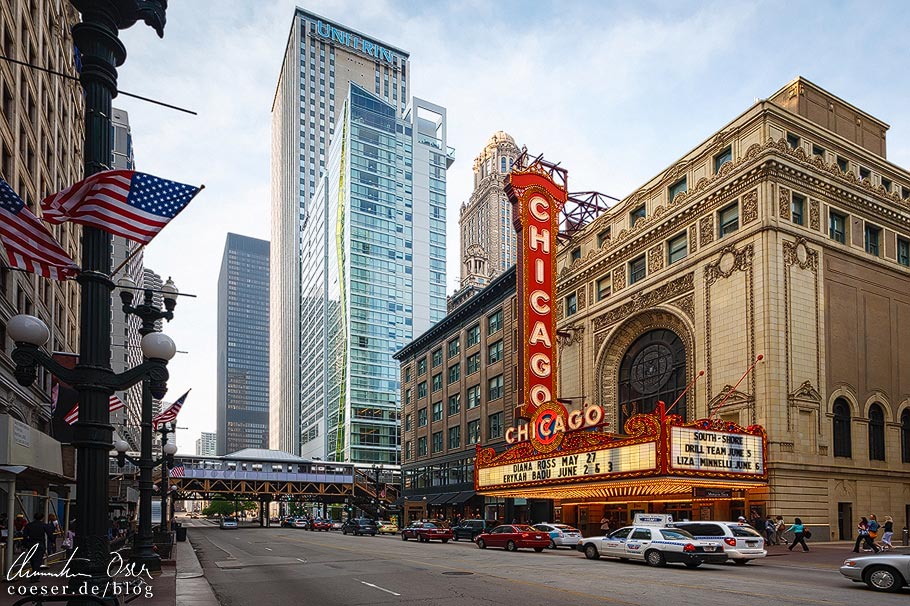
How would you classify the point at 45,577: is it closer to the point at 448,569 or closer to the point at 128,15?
the point at 448,569

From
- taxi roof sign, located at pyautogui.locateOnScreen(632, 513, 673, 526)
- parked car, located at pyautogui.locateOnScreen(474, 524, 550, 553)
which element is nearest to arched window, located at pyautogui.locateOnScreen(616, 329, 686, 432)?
taxi roof sign, located at pyautogui.locateOnScreen(632, 513, 673, 526)

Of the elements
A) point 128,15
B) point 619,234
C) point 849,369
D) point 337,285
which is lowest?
point 849,369

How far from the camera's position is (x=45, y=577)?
68.2 feet

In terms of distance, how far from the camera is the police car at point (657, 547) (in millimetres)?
25406

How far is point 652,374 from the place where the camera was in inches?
1829

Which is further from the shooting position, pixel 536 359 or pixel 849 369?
pixel 536 359

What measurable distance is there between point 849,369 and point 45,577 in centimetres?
3714

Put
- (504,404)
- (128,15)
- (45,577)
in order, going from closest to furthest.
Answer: (128,15) → (45,577) → (504,404)

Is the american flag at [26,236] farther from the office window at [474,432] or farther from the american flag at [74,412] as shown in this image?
the office window at [474,432]

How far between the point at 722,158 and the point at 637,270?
9.08 meters

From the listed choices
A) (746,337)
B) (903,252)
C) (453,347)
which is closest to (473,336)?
(453,347)

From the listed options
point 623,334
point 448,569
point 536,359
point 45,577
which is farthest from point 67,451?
point 623,334

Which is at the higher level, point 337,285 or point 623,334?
point 337,285

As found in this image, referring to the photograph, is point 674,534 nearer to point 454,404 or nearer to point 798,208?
point 798,208
